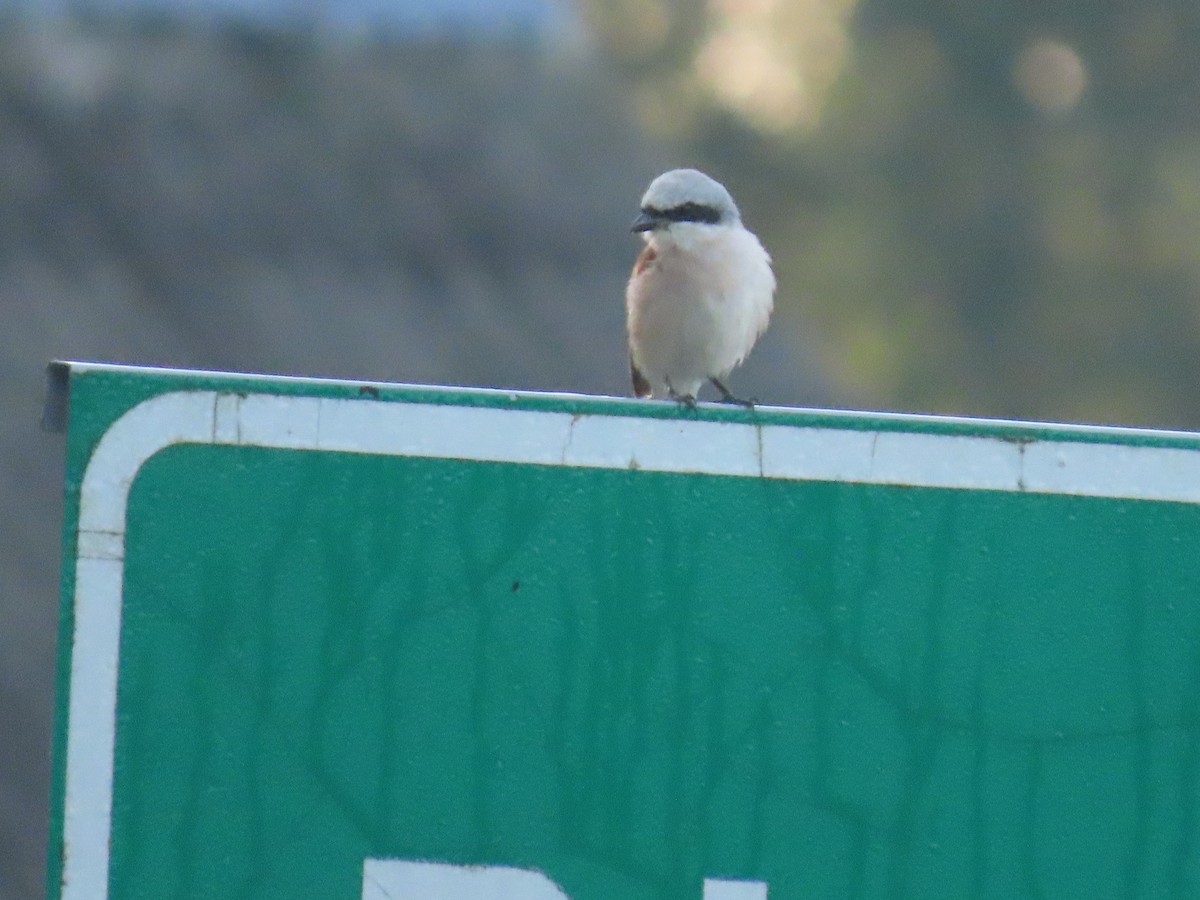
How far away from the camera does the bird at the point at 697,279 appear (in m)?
5.65

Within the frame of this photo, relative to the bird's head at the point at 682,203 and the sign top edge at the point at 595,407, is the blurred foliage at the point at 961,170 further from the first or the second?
the sign top edge at the point at 595,407

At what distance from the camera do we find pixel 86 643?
1958 mm

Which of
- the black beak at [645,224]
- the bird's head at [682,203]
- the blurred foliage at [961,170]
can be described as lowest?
the black beak at [645,224]

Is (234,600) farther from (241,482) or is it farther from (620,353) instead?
(620,353)

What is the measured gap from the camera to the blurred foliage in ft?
88.2

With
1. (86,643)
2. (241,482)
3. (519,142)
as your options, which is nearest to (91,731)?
(86,643)

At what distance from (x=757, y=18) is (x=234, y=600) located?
2768 cm

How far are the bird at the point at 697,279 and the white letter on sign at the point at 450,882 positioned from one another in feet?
12.2

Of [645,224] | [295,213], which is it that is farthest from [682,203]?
[295,213]

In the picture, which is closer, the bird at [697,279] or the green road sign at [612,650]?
the green road sign at [612,650]

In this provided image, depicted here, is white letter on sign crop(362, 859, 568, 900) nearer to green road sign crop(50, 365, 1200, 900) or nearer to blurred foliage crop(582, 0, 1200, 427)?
green road sign crop(50, 365, 1200, 900)

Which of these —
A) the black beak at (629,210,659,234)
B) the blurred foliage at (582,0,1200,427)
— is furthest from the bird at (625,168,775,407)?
the blurred foliage at (582,0,1200,427)

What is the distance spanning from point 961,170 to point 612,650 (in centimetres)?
2725

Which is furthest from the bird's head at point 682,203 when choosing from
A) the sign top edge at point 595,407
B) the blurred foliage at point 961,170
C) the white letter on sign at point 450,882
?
the blurred foliage at point 961,170
